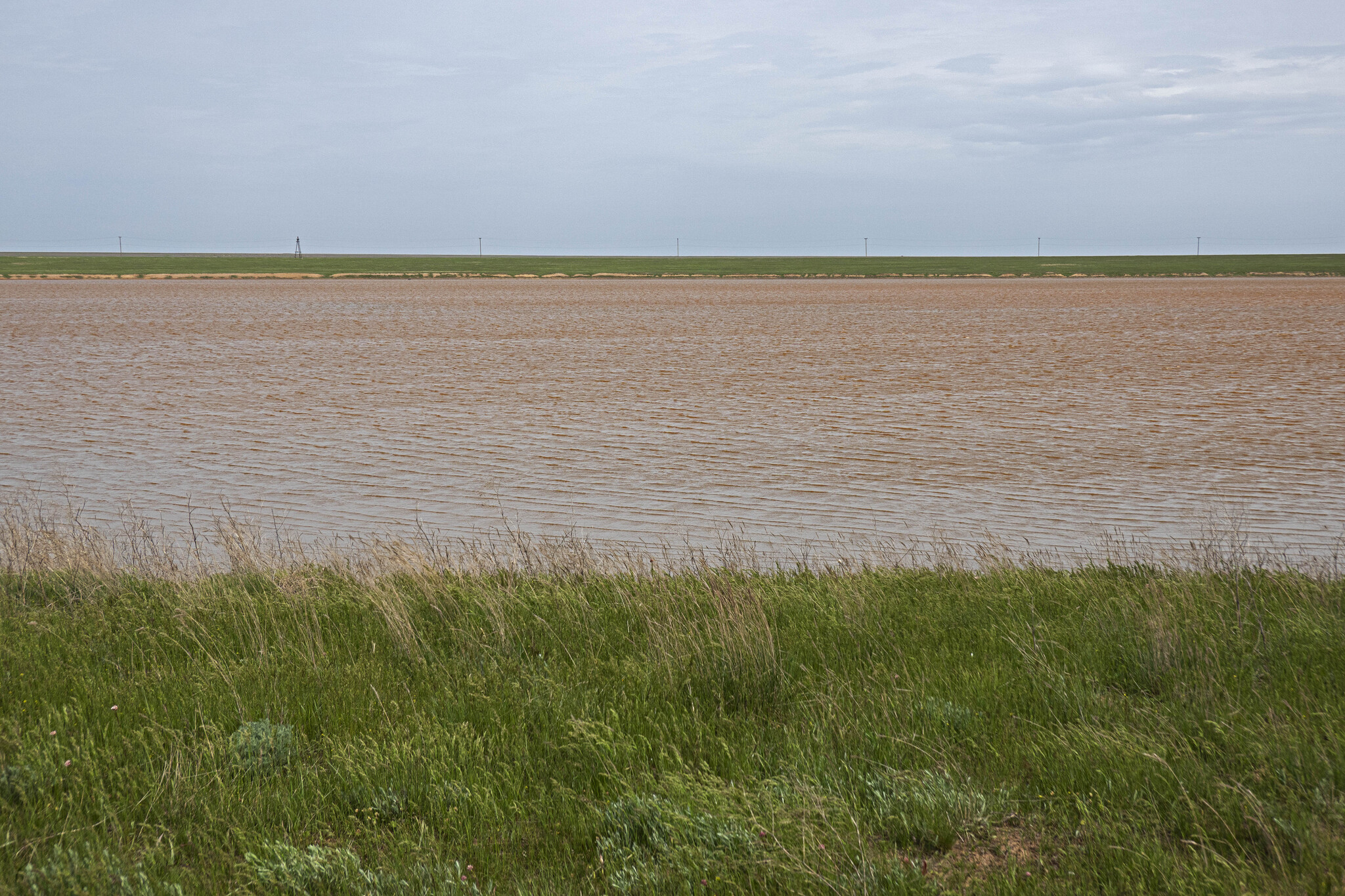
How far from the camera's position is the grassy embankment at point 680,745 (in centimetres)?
411

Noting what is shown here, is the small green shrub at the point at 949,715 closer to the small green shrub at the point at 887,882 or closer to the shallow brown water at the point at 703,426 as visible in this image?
the small green shrub at the point at 887,882

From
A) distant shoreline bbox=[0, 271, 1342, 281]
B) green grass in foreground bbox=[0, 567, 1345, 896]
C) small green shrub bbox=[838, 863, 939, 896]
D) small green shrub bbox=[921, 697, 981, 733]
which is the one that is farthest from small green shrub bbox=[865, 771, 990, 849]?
distant shoreline bbox=[0, 271, 1342, 281]

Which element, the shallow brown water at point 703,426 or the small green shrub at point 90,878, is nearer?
the small green shrub at point 90,878

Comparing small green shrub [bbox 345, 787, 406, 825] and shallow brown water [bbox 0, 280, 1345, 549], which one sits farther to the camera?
shallow brown water [bbox 0, 280, 1345, 549]

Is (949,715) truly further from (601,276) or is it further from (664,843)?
(601,276)

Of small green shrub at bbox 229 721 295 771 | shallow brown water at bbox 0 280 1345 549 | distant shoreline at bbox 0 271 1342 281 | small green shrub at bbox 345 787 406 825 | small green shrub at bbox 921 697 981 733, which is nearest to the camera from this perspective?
small green shrub at bbox 345 787 406 825

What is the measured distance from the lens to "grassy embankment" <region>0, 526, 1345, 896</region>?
4109 mm

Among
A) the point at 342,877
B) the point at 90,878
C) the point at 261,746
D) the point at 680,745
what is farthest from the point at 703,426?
the point at 90,878

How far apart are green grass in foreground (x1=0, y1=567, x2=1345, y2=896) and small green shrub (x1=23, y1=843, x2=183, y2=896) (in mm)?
16

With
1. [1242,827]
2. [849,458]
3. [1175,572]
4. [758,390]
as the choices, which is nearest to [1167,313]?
Answer: [758,390]

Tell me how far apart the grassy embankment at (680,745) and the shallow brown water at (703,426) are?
19.7 feet

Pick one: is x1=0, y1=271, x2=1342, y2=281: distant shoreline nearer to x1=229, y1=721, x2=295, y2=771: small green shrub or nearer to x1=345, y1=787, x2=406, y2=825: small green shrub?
x1=229, y1=721, x2=295, y2=771: small green shrub

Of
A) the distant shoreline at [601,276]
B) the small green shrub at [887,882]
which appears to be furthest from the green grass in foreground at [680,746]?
the distant shoreline at [601,276]

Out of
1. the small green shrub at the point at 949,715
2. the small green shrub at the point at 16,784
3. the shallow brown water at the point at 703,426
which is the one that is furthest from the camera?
the shallow brown water at the point at 703,426
